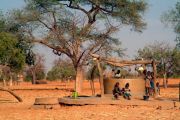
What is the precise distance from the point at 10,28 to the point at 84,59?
22.9 ft

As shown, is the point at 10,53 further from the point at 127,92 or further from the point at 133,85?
the point at 127,92

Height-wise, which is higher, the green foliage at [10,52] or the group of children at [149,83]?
the green foliage at [10,52]

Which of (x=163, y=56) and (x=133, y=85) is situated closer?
(x=133, y=85)

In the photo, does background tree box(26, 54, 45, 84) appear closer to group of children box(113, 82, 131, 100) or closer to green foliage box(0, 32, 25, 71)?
green foliage box(0, 32, 25, 71)

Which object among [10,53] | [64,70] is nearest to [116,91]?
[10,53]

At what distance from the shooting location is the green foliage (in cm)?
3578

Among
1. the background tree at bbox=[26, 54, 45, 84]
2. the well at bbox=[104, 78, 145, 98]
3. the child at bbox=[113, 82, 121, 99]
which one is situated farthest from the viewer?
the background tree at bbox=[26, 54, 45, 84]

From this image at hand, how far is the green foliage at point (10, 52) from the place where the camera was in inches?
1409

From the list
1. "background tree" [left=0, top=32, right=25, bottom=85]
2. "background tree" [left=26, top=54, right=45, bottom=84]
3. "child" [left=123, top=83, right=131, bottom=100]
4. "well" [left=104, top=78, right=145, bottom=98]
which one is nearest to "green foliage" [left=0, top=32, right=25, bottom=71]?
"background tree" [left=0, top=32, right=25, bottom=85]

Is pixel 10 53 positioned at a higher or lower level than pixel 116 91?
higher

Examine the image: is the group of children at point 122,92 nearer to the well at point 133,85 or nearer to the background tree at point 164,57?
the well at point 133,85

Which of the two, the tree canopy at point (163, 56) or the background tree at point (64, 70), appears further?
the background tree at point (64, 70)

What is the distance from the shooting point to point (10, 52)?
36812 millimetres

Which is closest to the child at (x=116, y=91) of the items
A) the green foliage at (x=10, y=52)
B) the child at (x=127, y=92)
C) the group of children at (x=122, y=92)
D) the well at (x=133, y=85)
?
the group of children at (x=122, y=92)
